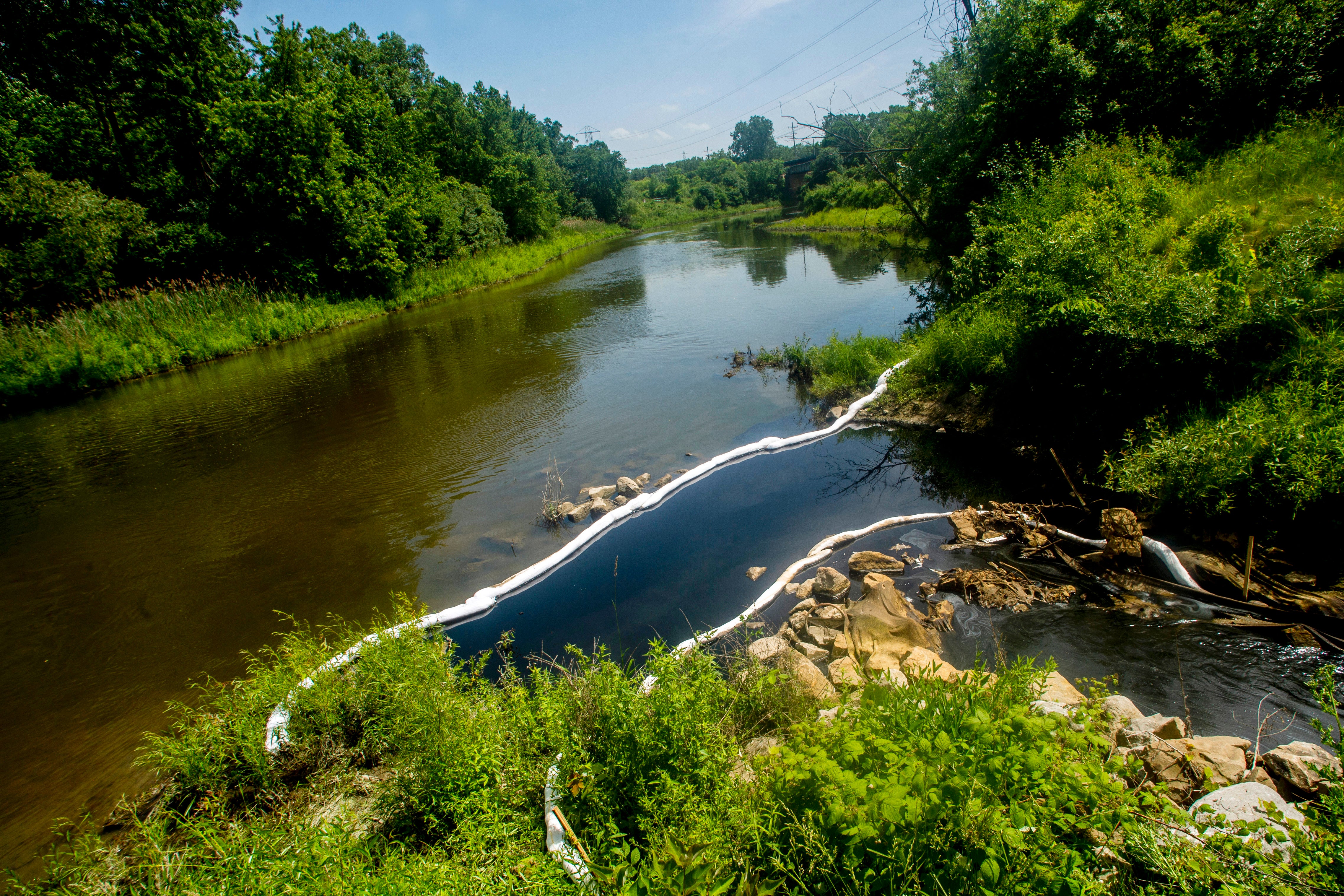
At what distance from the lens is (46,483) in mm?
9336

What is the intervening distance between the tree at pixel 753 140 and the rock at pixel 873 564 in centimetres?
13470

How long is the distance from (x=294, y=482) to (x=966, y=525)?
30.3ft

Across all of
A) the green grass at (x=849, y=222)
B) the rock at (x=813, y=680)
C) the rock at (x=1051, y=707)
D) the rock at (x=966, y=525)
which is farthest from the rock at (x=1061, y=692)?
the green grass at (x=849, y=222)

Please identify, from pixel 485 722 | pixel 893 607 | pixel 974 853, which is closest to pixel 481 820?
pixel 485 722

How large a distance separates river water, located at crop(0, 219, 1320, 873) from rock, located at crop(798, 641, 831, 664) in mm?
889

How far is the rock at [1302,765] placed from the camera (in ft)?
8.97

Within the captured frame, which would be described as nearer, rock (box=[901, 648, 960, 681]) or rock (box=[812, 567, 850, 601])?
rock (box=[901, 648, 960, 681])

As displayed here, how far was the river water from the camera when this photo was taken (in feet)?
14.4

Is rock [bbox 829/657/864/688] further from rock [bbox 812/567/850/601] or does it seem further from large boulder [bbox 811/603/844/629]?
rock [bbox 812/567/850/601]

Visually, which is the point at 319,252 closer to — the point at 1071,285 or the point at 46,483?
the point at 46,483

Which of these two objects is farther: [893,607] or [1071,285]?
[1071,285]

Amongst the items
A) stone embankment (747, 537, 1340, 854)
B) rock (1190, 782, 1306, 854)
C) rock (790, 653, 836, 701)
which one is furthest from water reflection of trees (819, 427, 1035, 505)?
rock (1190, 782, 1306, 854)

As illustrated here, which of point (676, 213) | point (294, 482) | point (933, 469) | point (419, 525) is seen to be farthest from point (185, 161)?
point (676, 213)

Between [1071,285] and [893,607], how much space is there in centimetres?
472
